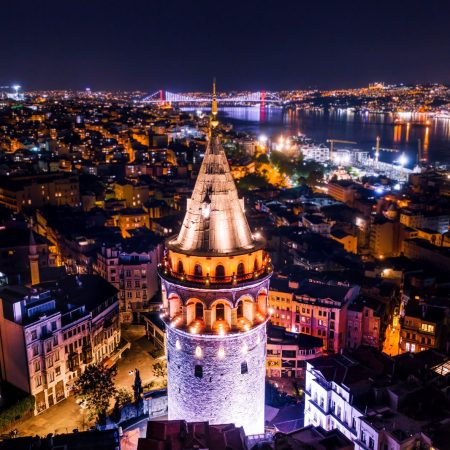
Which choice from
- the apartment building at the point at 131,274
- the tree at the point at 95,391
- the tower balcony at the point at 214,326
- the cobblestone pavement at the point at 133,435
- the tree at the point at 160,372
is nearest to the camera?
the tower balcony at the point at 214,326

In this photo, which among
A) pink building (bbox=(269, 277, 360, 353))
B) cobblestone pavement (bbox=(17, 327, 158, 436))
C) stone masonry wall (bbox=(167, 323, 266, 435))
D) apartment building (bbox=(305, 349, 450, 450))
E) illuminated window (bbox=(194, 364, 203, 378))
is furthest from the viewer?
pink building (bbox=(269, 277, 360, 353))

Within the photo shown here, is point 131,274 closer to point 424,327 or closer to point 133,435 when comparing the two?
point 424,327

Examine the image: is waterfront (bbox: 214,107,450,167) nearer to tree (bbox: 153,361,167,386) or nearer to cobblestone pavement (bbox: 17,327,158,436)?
cobblestone pavement (bbox: 17,327,158,436)

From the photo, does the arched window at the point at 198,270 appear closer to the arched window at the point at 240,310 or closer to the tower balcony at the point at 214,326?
the tower balcony at the point at 214,326

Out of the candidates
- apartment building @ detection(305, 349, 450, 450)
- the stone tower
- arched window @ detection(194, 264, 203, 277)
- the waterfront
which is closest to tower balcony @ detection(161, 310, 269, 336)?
the stone tower

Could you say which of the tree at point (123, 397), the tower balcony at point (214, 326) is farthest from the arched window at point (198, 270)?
the tree at point (123, 397)

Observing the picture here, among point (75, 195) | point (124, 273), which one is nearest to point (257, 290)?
point (124, 273)

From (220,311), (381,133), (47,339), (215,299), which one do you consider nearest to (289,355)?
(47,339)
